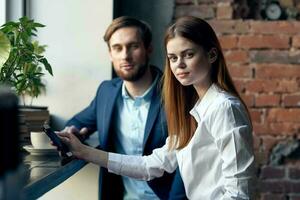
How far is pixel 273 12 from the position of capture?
2697mm

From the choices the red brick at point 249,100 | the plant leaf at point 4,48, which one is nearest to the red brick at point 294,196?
the red brick at point 249,100

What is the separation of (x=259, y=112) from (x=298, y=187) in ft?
1.37

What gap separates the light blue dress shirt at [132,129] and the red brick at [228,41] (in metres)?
0.64

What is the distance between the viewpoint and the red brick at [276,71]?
2.62 m

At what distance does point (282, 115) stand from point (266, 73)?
0.22 meters

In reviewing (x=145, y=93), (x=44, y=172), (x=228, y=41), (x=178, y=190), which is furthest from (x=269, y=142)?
(x=44, y=172)

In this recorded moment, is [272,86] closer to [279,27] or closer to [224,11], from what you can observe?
[279,27]

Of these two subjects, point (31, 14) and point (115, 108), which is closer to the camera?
point (115, 108)

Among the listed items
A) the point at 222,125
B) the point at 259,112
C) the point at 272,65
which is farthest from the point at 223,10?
the point at 222,125

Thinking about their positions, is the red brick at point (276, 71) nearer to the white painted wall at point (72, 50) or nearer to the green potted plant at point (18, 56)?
the white painted wall at point (72, 50)

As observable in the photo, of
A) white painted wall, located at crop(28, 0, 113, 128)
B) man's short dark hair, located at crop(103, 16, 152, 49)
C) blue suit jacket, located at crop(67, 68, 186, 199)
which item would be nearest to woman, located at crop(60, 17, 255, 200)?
blue suit jacket, located at crop(67, 68, 186, 199)

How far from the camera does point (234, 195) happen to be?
137 centimetres

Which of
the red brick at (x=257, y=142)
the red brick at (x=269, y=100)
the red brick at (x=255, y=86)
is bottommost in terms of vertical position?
the red brick at (x=257, y=142)

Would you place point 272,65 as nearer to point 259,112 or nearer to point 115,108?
point 259,112
